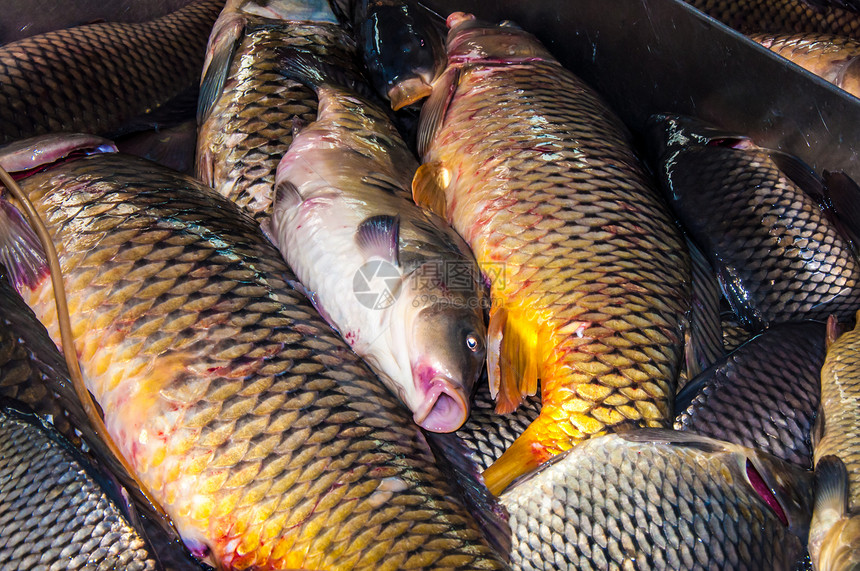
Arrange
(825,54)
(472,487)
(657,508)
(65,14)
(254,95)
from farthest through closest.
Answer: (825,54), (65,14), (254,95), (472,487), (657,508)

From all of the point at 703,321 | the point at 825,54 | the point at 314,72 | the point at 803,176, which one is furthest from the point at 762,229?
the point at 314,72

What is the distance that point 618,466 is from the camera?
1.41m

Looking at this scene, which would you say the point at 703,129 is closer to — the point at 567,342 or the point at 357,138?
the point at 567,342

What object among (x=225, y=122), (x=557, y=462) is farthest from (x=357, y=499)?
(x=225, y=122)

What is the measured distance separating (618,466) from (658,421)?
24 cm

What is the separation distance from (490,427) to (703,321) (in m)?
0.77

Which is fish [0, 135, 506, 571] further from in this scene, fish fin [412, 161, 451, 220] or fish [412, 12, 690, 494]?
fish fin [412, 161, 451, 220]

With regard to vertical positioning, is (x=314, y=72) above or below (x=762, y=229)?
above

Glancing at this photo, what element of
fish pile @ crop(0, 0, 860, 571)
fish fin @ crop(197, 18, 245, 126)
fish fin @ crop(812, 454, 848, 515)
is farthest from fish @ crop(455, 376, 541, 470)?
fish fin @ crop(197, 18, 245, 126)

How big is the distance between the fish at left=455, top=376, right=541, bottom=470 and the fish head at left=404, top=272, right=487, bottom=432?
4.8 inches

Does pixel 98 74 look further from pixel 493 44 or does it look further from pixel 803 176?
pixel 803 176

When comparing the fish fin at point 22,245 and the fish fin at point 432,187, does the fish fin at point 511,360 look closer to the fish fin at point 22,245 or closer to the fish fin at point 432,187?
the fish fin at point 432,187

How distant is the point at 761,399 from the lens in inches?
67.4

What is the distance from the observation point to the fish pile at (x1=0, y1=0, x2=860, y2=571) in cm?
132
